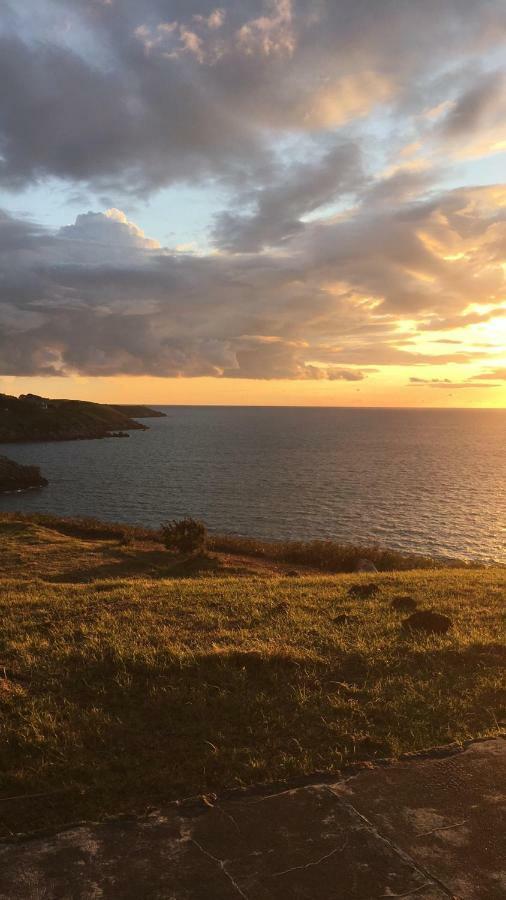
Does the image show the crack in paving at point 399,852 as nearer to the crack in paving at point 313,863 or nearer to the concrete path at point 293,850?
the concrete path at point 293,850

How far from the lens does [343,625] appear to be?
14.0 metres

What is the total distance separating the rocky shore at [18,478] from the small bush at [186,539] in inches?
2168

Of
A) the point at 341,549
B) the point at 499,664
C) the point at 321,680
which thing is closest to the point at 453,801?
the point at 321,680

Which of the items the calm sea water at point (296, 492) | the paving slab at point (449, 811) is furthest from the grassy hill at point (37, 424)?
the paving slab at point (449, 811)

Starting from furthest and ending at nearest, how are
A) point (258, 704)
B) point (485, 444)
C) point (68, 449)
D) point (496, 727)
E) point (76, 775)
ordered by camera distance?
point (485, 444)
point (68, 449)
point (258, 704)
point (496, 727)
point (76, 775)

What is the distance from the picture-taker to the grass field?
271 inches

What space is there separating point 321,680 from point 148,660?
10.6 feet

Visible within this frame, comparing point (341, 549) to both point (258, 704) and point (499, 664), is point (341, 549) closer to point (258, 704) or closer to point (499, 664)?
point (499, 664)

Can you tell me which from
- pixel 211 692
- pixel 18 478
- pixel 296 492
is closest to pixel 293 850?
pixel 211 692

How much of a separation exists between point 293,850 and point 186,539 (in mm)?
32792

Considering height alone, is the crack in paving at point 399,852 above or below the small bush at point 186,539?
above

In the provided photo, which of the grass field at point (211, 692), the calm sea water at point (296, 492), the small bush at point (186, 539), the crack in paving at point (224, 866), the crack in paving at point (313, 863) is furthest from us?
the calm sea water at point (296, 492)

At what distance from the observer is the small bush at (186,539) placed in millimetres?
37062

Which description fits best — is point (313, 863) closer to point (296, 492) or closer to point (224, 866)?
point (224, 866)
